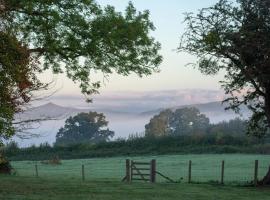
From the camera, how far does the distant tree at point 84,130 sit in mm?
173375

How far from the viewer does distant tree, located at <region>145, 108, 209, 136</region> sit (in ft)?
550

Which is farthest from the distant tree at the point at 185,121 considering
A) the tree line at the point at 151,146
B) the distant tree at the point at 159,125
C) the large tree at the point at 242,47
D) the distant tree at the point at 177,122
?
the large tree at the point at 242,47

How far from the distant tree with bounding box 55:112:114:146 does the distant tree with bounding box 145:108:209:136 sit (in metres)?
16.0

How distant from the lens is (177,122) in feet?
627

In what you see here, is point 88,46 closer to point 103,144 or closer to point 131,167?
point 131,167

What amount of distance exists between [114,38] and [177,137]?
76211 mm

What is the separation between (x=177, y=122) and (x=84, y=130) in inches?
1310

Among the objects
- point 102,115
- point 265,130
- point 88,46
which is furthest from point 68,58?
point 102,115

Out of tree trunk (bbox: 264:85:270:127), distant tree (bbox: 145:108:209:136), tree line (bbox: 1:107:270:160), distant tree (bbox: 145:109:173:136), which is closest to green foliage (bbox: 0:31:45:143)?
tree trunk (bbox: 264:85:270:127)

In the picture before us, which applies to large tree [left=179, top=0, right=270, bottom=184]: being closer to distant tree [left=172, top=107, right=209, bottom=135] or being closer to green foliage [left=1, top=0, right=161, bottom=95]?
green foliage [left=1, top=0, right=161, bottom=95]

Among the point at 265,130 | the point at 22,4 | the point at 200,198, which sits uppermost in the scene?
the point at 22,4

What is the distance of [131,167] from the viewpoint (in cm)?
3891

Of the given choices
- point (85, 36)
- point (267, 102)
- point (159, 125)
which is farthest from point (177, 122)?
point (85, 36)

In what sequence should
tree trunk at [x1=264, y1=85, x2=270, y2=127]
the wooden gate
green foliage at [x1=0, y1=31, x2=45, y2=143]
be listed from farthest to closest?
tree trunk at [x1=264, y1=85, x2=270, y2=127], the wooden gate, green foliage at [x1=0, y1=31, x2=45, y2=143]
